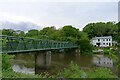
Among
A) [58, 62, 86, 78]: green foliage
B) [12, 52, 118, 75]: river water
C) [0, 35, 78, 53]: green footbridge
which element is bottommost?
[12, 52, 118, 75]: river water

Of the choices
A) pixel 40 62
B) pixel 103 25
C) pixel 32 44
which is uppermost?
pixel 103 25

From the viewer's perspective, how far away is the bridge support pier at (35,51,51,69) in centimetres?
3503

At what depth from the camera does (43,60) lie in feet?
119

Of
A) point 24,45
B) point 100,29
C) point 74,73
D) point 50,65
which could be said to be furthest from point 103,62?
point 100,29

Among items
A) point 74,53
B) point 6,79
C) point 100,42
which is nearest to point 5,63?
point 6,79

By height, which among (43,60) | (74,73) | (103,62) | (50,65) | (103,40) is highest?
(103,40)

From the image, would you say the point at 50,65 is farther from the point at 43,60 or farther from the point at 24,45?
the point at 24,45

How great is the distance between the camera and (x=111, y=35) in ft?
253

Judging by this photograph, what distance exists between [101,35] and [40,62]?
4752cm

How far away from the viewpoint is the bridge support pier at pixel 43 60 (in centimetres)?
3503

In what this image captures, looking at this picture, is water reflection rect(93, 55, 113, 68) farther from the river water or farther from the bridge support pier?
the bridge support pier

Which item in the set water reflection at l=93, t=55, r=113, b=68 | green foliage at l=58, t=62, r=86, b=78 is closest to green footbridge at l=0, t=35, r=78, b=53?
water reflection at l=93, t=55, r=113, b=68

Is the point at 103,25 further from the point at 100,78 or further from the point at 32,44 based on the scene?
the point at 100,78

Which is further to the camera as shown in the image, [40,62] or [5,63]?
[40,62]
